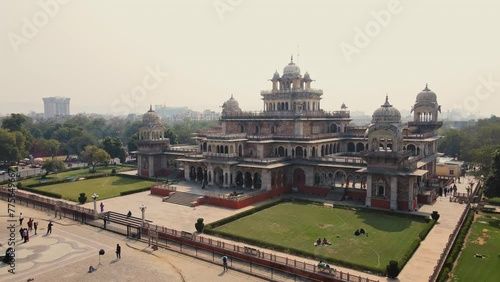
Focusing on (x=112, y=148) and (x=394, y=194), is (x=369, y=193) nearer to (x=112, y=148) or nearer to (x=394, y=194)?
(x=394, y=194)

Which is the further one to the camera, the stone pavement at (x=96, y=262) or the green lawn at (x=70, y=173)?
the green lawn at (x=70, y=173)

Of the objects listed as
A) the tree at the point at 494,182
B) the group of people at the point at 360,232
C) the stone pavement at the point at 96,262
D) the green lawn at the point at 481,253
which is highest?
the tree at the point at 494,182

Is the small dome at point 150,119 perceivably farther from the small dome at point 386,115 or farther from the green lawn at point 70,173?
the small dome at point 386,115

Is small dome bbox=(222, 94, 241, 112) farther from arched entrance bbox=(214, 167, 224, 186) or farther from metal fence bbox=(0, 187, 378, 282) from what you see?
metal fence bbox=(0, 187, 378, 282)

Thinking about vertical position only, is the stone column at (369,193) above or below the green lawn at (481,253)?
above

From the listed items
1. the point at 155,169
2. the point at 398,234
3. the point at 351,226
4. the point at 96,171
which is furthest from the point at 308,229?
the point at 96,171

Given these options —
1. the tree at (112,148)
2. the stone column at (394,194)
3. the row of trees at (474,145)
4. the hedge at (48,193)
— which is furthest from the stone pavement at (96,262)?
the tree at (112,148)

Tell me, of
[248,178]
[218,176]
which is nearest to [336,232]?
[248,178]
